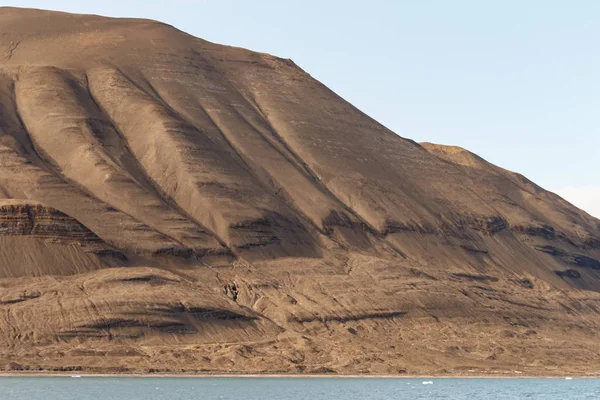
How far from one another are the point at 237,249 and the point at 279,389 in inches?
1984

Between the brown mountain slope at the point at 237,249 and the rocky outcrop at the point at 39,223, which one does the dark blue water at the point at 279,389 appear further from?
the rocky outcrop at the point at 39,223

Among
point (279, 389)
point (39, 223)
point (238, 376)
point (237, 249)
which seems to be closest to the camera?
A: point (279, 389)

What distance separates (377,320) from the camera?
486ft

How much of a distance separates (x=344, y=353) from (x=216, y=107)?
67341 millimetres

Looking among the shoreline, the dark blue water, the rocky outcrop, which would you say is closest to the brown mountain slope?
the rocky outcrop

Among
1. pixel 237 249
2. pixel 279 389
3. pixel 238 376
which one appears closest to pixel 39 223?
pixel 237 249

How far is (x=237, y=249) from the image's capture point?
159m

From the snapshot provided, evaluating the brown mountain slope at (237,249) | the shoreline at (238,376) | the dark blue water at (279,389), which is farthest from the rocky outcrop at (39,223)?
the dark blue water at (279,389)

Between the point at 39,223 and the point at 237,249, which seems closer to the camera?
the point at 39,223

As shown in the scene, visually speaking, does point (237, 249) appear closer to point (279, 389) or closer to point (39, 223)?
point (39, 223)

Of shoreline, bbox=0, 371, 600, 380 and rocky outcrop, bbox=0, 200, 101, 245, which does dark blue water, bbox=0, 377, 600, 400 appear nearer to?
shoreline, bbox=0, 371, 600, 380

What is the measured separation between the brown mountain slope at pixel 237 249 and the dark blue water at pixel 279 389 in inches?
278

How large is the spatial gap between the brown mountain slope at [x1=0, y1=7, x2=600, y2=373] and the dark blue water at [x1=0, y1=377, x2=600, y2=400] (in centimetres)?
706

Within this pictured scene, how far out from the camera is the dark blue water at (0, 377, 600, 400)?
97.4m
